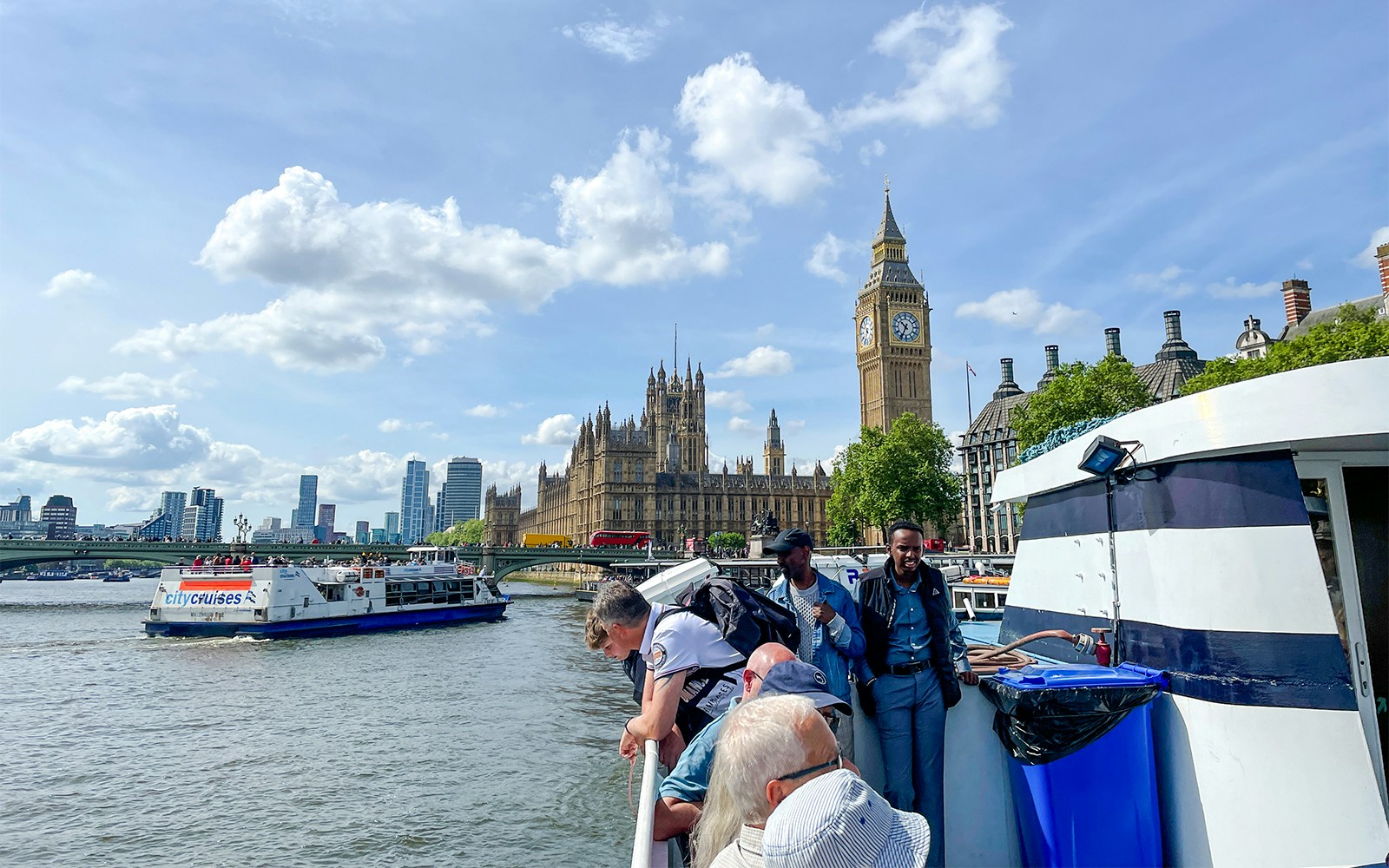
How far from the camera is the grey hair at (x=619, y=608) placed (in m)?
4.46

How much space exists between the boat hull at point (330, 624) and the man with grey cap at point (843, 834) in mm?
37514

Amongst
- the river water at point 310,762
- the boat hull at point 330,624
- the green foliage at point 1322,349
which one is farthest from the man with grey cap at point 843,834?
the boat hull at point 330,624

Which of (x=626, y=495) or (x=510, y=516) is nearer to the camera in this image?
(x=626, y=495)

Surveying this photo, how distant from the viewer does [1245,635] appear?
13.5 feet

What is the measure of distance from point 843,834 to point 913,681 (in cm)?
311

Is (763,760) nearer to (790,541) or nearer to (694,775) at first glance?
(694,775)

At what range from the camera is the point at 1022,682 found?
4.45 metres

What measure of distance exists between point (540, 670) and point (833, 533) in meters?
58.9

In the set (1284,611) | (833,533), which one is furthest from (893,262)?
(1284,611)

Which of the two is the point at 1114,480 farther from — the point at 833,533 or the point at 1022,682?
the point at 833,533

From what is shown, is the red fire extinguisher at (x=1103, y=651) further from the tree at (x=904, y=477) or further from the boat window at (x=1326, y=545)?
the tree at (x=904, y=477)

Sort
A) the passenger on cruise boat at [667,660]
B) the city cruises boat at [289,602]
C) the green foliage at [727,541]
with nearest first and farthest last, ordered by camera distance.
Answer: the passenger on cruise boat at [667,660] → the city cruises boat at [289,602] → the green foliage at [727,541]

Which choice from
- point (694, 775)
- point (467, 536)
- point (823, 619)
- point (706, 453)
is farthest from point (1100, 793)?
point (467, 536)

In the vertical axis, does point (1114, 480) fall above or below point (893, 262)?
below
